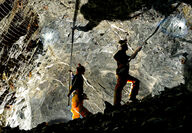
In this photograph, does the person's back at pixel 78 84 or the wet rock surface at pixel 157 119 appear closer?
the wet rock surface at pixel 157 119

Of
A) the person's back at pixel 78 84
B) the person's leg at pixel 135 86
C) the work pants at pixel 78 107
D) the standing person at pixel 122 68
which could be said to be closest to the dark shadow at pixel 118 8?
the standing person at pixel 122 68

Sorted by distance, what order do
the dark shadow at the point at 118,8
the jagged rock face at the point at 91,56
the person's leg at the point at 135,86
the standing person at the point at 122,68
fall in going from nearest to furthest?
the dark shadow at the point at 118,8 → the jagged rock face at the point at 91,56 → the standing person at the point at 122,68 → the person's leg at the point at 135,86

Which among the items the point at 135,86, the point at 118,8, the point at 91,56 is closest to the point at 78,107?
the point at 91,56

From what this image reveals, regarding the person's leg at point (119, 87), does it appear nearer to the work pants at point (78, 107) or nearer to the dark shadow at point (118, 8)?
the work pants at point (78, 107)

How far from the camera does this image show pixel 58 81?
709 centimetres

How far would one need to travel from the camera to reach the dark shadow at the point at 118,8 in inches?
143

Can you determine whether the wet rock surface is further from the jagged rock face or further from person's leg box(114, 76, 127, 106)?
person's leg box(114, 76, 127, 106)

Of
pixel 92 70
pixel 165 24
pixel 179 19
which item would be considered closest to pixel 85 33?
pixel 92 70

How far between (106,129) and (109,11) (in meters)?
3.16

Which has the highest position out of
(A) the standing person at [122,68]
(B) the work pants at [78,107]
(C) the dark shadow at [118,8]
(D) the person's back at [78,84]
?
(C) the dark shadow at [118,8]

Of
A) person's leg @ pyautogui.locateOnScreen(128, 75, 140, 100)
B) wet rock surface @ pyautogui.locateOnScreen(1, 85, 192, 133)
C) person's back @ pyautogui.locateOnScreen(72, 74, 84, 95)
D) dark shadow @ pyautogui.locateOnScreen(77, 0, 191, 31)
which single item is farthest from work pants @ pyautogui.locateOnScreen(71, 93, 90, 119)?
dark shadow @ pyautogui.locateOnScreen(77, 0, 191, 31)

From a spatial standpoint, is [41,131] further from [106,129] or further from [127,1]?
[127,1]

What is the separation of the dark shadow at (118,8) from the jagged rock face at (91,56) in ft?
0.08

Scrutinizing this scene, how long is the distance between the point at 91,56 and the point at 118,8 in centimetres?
236
